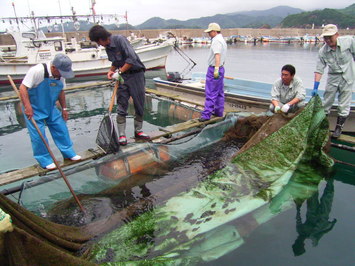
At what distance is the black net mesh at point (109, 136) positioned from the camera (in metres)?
4.12

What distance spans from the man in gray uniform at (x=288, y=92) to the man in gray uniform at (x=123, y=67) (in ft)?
8.71

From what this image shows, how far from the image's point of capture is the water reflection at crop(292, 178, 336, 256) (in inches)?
128

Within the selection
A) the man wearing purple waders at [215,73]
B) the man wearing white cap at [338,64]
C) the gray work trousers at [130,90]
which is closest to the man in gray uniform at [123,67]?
the gray work trousers at [130,90]

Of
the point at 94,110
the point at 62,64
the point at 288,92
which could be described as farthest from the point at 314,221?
the point at 94,110

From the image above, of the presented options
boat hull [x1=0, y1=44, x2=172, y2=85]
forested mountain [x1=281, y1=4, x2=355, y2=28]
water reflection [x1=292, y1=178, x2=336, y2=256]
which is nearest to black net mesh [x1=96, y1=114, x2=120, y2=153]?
water reflection [x1=292, y1=178, x2=336, y2=256]

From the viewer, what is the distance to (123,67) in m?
4.27

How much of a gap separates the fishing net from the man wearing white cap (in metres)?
1.04

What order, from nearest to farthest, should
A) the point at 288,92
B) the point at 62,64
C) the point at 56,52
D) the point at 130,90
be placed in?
the point at 62,64, the point at 130,90, the point at 288,92, the point at 56,52

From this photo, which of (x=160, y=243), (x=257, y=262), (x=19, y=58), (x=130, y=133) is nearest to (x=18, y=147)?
(x=130, y=133)

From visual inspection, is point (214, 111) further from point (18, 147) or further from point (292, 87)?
point (18, 147)

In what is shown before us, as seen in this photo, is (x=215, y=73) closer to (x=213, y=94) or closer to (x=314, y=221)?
(x=213, y=94)

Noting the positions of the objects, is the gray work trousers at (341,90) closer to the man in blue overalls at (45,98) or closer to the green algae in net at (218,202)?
the green algae in net at (218,202)

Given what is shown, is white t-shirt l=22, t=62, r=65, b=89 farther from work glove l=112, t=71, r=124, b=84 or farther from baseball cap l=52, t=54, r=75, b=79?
work glove l=112, t=71, r=124, b=84

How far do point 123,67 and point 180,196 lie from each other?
2.29 m
